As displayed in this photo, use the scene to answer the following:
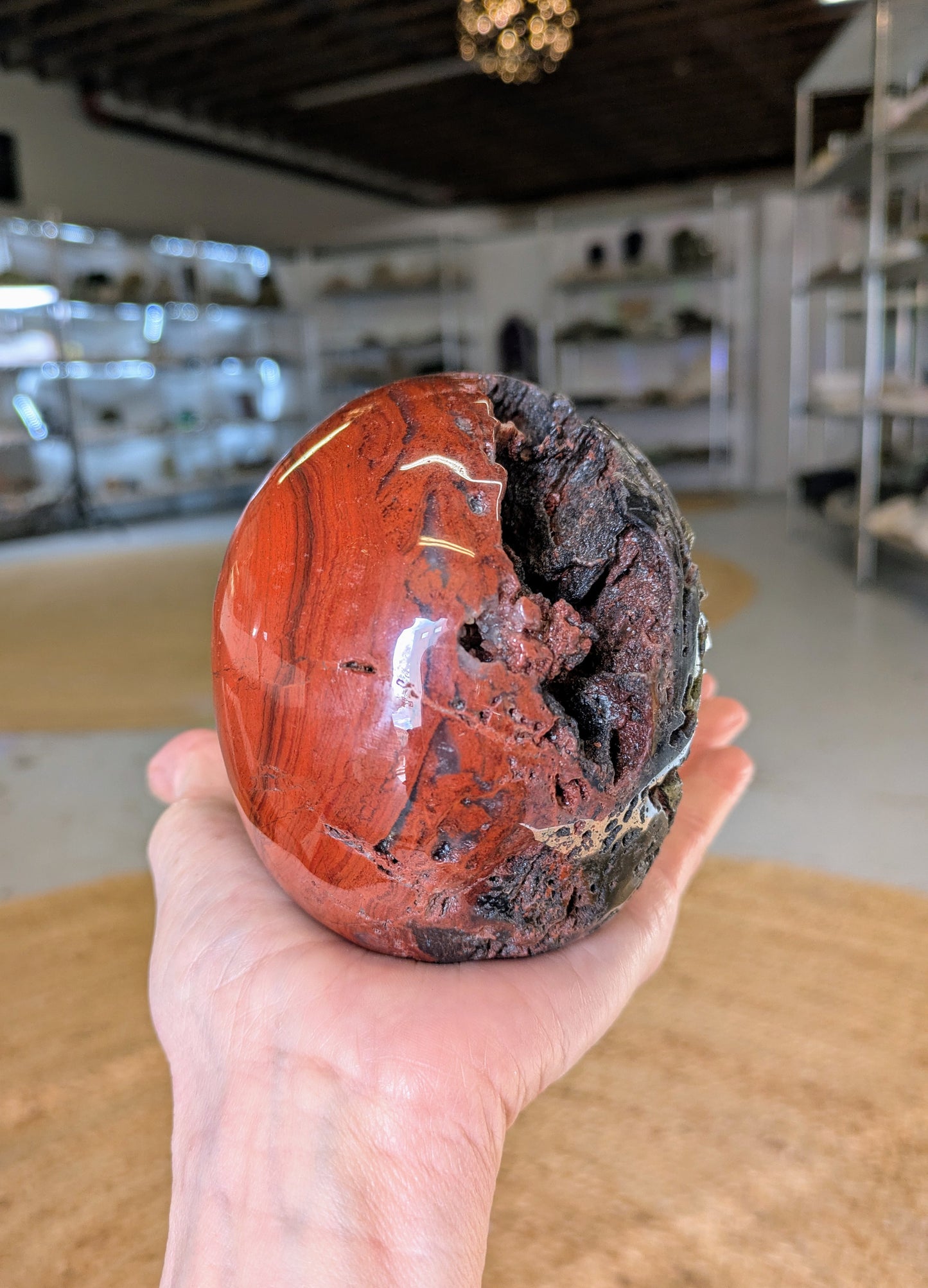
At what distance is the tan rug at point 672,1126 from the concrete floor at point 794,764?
0.37m

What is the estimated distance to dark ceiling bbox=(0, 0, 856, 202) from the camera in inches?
269

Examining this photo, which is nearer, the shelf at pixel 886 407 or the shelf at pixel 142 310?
the shelf at pixel 886 407

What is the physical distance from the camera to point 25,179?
791 centimetres

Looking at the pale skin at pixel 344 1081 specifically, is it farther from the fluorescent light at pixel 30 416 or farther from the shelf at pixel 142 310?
the shelf at pixel 142 310

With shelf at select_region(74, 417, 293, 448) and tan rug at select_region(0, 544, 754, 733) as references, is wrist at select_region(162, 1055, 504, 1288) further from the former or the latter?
shelf at select_region(74, 417, 293, 448)

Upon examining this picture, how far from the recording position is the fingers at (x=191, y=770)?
1523mm

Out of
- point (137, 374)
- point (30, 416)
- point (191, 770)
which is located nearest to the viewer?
point (191, 770)

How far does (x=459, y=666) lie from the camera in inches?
34.1

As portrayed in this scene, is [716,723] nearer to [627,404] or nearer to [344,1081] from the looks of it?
[344,1081]

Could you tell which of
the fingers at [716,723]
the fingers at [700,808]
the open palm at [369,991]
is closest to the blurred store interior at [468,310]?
the fingers at [716,723]

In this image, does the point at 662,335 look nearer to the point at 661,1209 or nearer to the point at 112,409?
the point at 112,409

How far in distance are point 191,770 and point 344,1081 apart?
0.78 m

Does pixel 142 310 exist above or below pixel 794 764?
above

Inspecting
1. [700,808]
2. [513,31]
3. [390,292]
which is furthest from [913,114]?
[390,292]
